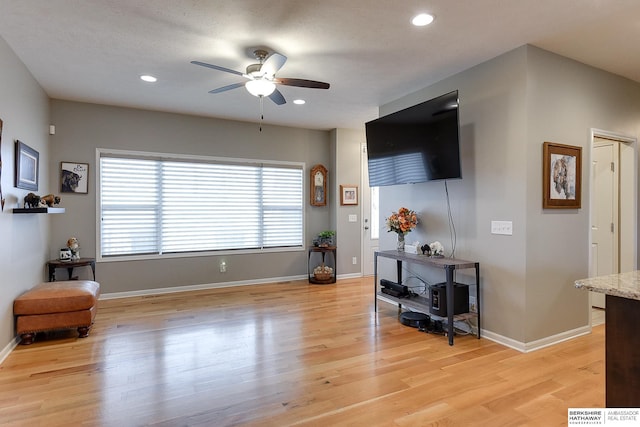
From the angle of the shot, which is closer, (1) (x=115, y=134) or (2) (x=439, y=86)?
(2) (x=439, y=86)

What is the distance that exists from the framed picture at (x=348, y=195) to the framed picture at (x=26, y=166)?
14.0 feet

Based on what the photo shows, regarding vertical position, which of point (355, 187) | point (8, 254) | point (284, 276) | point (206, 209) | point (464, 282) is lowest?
point (284, 276)

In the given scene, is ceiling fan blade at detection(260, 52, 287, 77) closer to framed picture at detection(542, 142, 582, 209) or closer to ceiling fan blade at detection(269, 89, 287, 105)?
ceiling fan blade at detection(269, 89, 287, 105)

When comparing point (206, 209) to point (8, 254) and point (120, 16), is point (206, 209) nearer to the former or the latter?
point (8, 254)

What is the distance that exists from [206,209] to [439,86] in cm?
378

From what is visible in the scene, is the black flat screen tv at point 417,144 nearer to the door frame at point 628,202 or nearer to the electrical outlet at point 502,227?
the electrical outlet at point 502,227

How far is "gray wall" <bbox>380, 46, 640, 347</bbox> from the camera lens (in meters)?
3.07

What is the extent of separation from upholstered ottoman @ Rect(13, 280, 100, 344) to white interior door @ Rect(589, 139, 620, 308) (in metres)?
5.40

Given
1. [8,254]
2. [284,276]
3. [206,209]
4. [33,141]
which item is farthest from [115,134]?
[284,276]

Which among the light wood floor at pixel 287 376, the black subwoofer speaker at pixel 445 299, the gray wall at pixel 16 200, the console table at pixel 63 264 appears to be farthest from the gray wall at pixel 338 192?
the gray wall at pixel 16 200

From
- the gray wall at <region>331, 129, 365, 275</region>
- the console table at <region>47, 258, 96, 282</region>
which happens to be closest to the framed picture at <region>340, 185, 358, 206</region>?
the gray wall at <region>331, 129, 365, 275</region>

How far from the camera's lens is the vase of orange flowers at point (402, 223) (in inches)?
157

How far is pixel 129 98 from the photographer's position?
4.50m

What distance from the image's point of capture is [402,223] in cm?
400
